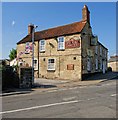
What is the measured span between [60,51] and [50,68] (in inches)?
111

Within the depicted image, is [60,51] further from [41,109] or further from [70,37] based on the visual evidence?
[41,109]

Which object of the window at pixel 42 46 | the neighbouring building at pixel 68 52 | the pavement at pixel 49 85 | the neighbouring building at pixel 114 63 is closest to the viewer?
the pavement at pixel 49 85

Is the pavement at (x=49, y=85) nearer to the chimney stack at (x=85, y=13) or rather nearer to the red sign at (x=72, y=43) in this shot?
the red sign at (x=72, y=43)

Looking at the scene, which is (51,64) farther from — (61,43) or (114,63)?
(114,63)

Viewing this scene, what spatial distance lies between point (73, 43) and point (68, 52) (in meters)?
1.32

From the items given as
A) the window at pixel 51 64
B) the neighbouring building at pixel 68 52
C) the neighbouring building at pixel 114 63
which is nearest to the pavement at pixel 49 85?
the neighbouring building at pixel 68 52

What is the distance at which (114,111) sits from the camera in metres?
7.99

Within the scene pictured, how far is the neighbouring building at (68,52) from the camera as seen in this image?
2536 centimetres

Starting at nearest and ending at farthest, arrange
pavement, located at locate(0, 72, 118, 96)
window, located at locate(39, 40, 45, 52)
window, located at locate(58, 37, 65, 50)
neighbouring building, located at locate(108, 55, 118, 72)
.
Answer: pavement, located at locate(0, 72, 118, 96), window, located at locate(58, 37, 65, 50), window, located at locate(39, 40, 45, 52), neighbouring building, located at locate(108, 55, 118, 72)

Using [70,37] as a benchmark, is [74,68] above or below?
below

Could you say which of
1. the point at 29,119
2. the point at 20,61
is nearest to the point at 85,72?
the point at 20,61

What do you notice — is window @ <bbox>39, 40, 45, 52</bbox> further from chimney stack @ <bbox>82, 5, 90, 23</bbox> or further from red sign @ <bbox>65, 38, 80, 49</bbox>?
chimney stack @ <bbox>82, 5, 90, 23</bbox>

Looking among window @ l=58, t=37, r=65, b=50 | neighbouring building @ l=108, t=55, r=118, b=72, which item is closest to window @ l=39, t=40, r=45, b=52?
window @ l=58, t=37, r=65, b=50

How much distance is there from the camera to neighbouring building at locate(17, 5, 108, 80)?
998 inches
